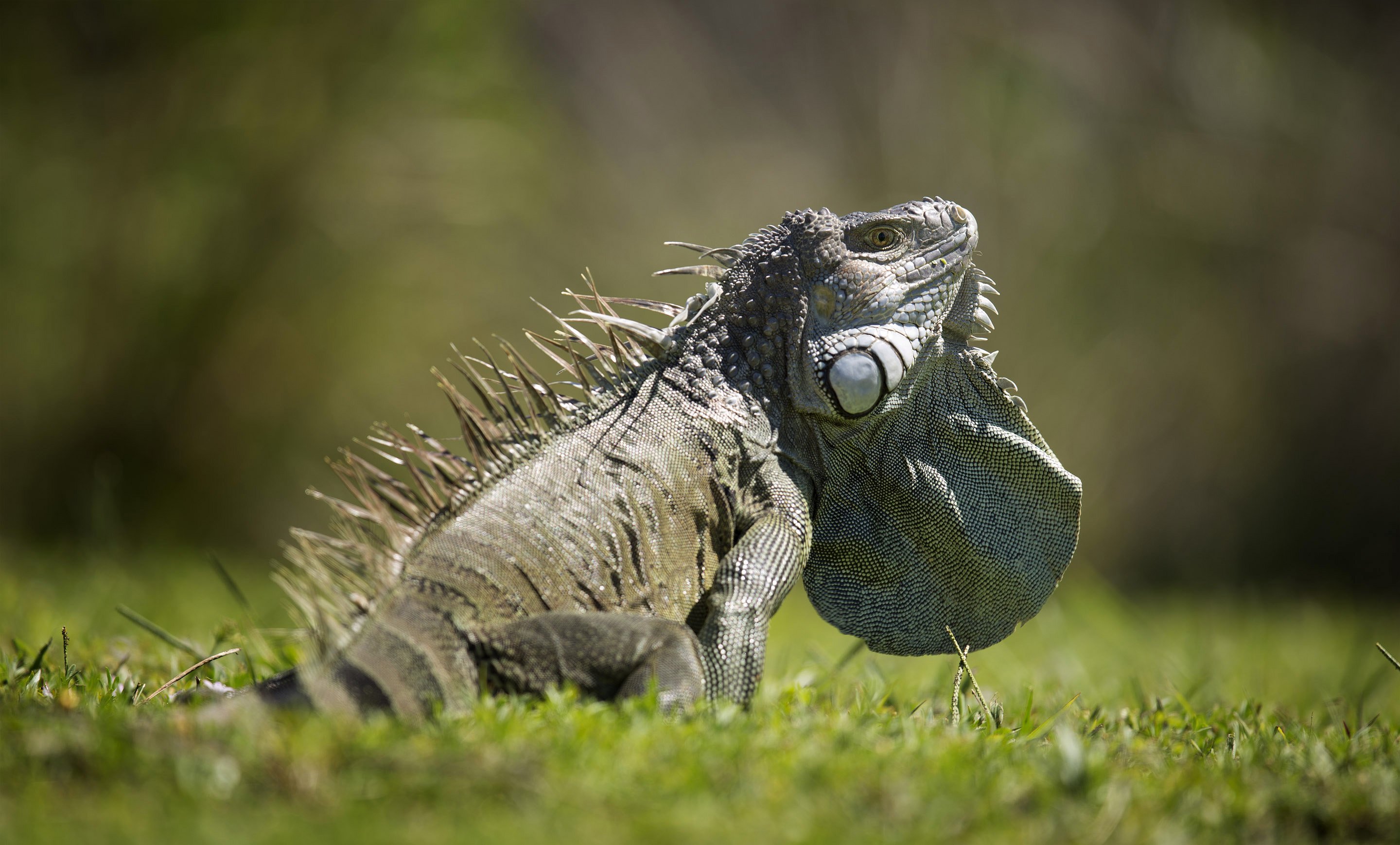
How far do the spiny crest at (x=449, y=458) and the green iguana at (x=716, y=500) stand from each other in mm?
10

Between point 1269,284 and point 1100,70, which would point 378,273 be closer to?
point 1100,70

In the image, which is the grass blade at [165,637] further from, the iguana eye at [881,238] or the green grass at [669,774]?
the iguana eye at [881,238]

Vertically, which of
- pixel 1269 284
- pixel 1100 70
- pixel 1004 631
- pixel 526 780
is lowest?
pixel 1269 284

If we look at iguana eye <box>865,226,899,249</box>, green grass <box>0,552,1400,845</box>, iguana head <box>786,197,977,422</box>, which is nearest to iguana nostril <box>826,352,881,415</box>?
iguana head <box>786,197,977,422</box>

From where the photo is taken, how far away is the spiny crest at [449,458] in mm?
2609

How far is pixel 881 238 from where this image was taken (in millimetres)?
3469

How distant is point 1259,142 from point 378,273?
9.81m

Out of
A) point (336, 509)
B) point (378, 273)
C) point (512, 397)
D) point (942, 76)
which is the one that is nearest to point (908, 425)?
point (512, 397)

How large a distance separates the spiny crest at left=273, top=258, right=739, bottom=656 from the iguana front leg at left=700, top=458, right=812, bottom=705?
64cm

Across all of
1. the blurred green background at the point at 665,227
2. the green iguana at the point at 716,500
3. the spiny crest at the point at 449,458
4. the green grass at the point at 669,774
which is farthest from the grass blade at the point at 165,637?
the blurred green background at the point at 665,227

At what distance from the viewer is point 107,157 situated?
9531 millimetres

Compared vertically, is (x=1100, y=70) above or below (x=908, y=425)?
above

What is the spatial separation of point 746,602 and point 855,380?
0.83 meters

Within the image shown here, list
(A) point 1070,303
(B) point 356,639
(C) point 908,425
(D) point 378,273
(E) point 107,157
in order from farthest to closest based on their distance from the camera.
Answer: (A) point 1070,303 < (D) point 378,273 < (E) point 107,157 < (C) point 908,425 < (B) point 356,639
